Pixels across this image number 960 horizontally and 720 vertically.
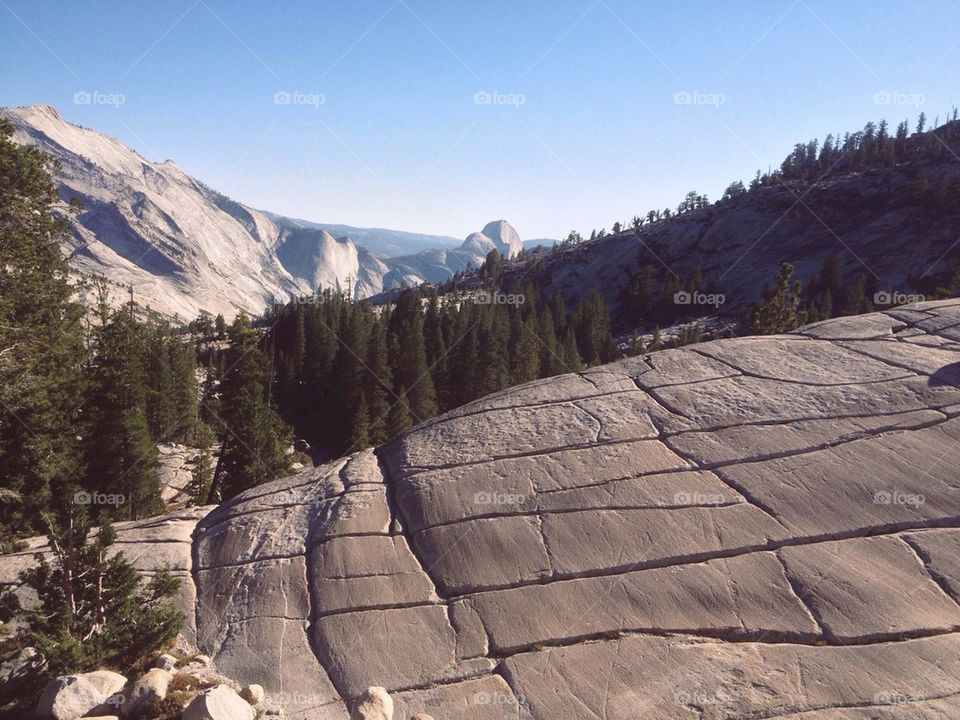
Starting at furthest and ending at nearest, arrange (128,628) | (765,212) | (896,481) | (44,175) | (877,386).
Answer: (765,212), (44,175), (877,386), (896,481), (128,628)

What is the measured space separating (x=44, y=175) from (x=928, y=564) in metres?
25.8

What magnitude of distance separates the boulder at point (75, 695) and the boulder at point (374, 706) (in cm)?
393

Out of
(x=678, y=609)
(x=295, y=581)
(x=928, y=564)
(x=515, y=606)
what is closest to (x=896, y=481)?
(x=928, y=564)

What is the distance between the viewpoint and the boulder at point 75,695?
8742 mm

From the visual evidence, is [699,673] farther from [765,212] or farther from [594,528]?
[765,212]

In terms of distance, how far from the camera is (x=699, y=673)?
9.12 metres

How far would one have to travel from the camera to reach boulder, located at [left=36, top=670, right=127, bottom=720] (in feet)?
28.7

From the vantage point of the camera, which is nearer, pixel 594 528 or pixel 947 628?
pixel 947 628
